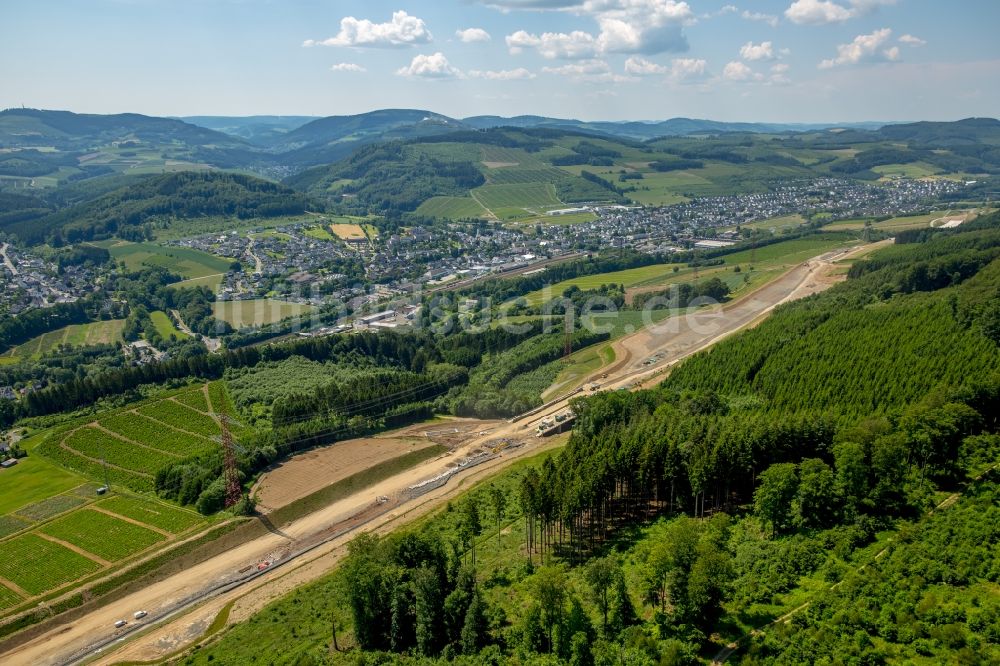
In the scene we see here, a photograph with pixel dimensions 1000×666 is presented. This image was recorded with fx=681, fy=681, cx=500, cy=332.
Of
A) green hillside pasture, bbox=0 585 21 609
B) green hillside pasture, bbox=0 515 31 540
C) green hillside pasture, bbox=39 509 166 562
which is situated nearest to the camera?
green hillside pasture, bbox=0 585 21 609

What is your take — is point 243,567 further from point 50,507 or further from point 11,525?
point 11,525

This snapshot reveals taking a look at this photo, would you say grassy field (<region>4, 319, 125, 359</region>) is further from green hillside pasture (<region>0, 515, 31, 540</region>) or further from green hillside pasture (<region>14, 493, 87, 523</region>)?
green hillside pasture (<region>0, 515, 31, 540</region>)

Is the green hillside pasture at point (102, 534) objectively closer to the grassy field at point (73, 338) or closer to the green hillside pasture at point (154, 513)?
the green hillside pasture at point (154, 513)

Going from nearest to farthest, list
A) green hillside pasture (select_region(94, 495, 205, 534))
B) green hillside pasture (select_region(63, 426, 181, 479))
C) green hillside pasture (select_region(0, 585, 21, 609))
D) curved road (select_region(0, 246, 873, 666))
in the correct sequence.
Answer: curved road (select_region(0, 246, 873, 666)), green hillside pasture (select_region(0, 585, 21, 609)), green hillside pasture (select_region(94, 495, 205, 534)), green hillside pasture (select_region(63, 426, 181, 479))

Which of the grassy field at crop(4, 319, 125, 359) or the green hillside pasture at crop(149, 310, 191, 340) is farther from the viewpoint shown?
the green hillside pasture at crop(149, 310, 191, 340)

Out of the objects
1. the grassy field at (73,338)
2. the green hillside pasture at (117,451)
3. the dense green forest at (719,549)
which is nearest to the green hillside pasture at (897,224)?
the dense green forest at (719,549)

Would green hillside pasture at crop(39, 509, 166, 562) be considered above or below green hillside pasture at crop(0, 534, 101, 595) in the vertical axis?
above

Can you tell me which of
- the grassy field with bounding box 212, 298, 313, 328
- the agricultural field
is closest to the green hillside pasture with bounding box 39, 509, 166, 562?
the agricultural field
